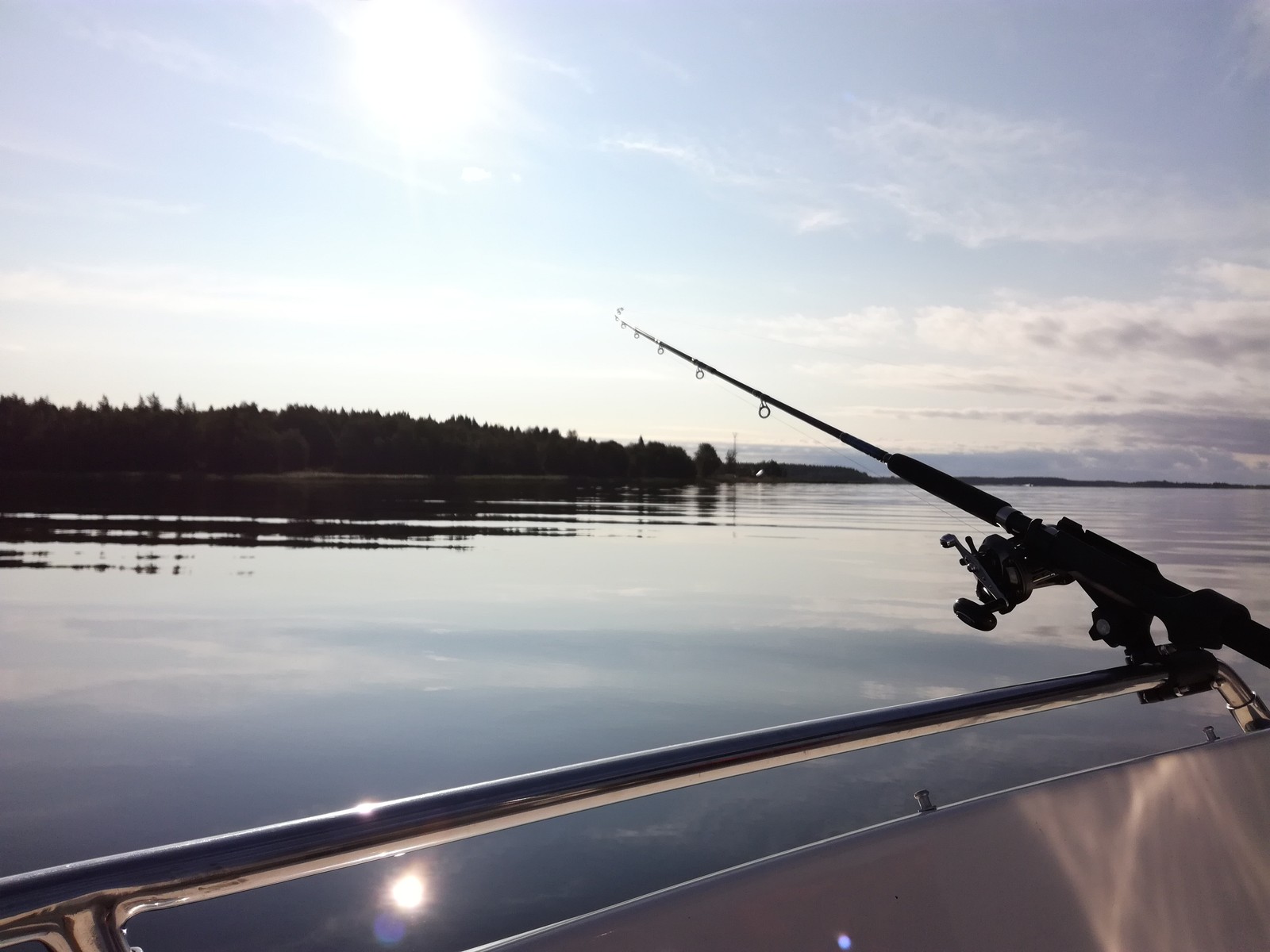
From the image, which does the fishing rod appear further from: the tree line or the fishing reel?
the tree line

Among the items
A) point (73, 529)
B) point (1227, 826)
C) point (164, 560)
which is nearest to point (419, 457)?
point (73, 529)

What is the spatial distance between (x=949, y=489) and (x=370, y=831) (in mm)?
1626

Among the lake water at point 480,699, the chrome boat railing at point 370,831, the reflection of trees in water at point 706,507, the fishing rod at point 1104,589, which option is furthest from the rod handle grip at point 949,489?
the reflection of trees in water at point 706,507

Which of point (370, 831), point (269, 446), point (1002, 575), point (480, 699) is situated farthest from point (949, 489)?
point (269, 446)

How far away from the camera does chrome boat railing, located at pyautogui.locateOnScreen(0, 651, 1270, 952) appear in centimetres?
83

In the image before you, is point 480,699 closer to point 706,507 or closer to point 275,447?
point 706,507

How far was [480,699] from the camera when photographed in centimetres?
611

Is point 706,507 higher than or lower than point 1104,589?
lower

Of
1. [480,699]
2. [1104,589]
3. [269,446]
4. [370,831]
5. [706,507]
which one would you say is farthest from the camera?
[269,446]

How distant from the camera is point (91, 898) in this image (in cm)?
84

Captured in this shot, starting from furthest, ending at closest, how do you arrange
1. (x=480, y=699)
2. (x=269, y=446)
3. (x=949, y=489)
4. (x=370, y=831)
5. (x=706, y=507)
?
(x=269, y=446) < (x=706, y=507) < (x=480, y=699) < (x=949, y=489) < (x=370, y=831)

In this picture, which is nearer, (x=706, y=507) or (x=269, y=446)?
(x=706, y=507)

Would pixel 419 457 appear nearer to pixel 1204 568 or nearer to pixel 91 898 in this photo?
pixel 1204 568

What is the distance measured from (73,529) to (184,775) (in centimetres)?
1651
